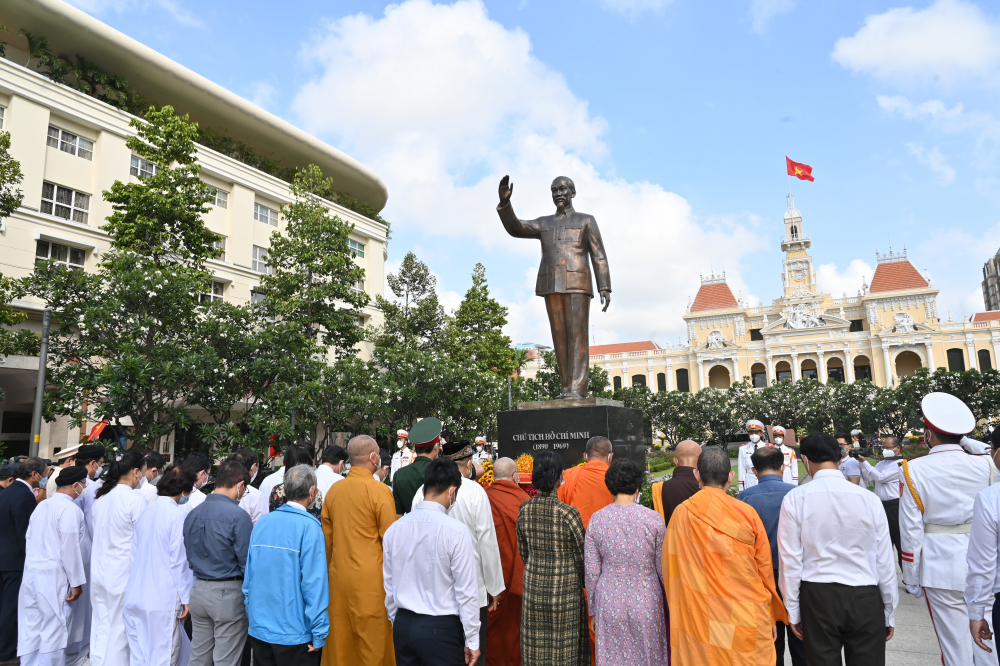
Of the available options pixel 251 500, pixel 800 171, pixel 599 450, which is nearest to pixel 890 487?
pixel 599 450

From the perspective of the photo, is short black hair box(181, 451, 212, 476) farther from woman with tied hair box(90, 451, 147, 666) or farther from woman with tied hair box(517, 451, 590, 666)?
woman with tied hair box(517, 451, 590, 666)

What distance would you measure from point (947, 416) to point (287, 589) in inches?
160

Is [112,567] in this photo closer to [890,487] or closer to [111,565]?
[111,565]

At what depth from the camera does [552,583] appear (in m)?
3.41

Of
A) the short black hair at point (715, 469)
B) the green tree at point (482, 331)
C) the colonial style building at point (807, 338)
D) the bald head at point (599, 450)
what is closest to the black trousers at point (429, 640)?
the short black hair at point (715, 469)

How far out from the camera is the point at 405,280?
4016cm

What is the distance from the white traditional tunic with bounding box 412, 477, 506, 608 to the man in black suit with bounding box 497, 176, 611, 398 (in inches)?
133

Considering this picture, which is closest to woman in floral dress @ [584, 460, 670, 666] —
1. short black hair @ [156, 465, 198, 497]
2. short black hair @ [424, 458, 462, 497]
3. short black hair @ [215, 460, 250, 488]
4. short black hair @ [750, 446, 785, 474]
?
short black hair @ [424, 458, 462, 497]

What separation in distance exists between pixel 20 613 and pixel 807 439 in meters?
6.00

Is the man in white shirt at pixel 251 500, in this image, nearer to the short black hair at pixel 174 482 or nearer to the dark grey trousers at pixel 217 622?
the short black hair at pixel 174 482

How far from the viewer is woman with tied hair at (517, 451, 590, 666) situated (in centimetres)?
339

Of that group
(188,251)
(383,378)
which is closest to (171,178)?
(188,251)

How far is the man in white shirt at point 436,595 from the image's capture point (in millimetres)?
3176

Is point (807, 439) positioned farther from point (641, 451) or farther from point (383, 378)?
point (383, 378)
